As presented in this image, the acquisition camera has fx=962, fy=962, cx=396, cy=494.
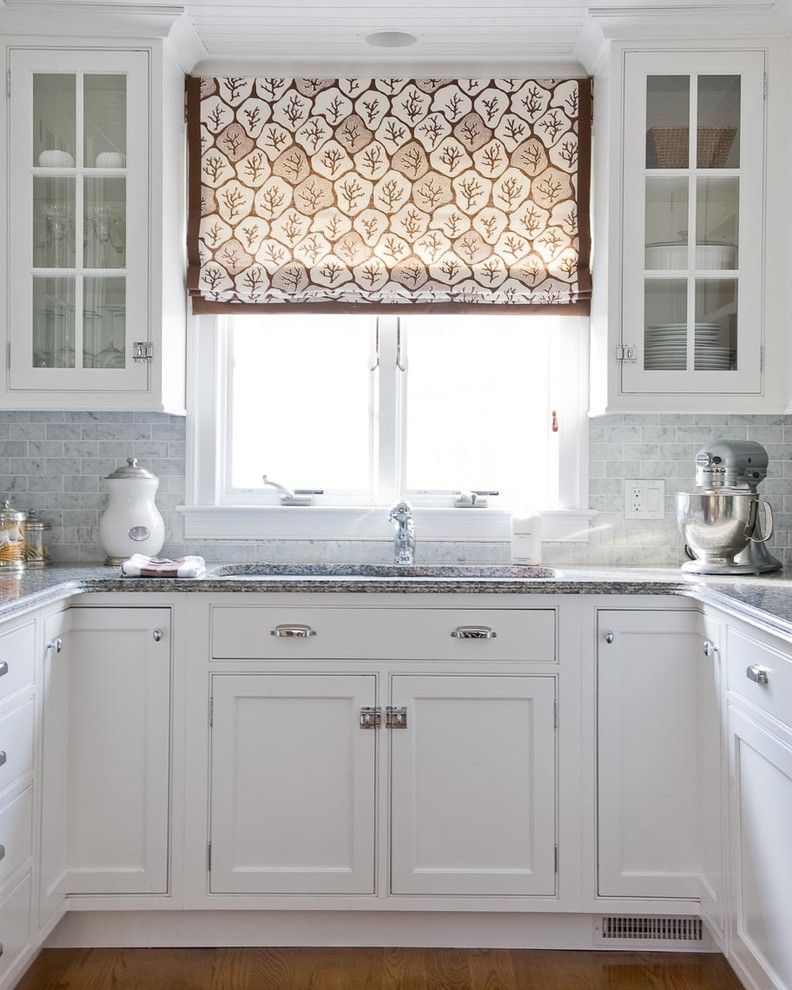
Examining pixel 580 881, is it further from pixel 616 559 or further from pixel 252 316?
pixel 252 316

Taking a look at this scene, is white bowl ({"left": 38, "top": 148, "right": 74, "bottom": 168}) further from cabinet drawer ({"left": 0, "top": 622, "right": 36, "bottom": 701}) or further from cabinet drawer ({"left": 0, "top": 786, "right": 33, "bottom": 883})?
cabinet drawer ({"left": 0, "top": 786, "right": 33, "bottom": 883})

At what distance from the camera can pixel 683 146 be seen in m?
2.78

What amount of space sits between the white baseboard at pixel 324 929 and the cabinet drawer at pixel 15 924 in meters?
0.37

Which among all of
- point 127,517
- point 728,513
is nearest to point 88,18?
point 127,517

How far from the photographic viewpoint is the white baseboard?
8.29 feet

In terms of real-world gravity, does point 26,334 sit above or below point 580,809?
above

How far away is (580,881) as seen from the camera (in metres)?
2.46

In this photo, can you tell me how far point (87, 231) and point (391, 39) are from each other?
3.53 feet

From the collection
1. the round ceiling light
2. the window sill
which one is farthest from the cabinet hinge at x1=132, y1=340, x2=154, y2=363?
the round ceiling light

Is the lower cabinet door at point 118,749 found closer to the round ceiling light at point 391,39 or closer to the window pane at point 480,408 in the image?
the window pane at point 480,408

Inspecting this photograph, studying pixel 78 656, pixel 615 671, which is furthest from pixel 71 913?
pixel 615 671

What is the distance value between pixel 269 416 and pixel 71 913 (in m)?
1.57

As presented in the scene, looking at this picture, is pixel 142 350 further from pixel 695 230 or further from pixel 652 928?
pixel 652 928

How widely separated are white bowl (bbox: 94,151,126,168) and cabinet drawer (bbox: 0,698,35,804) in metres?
1.53
